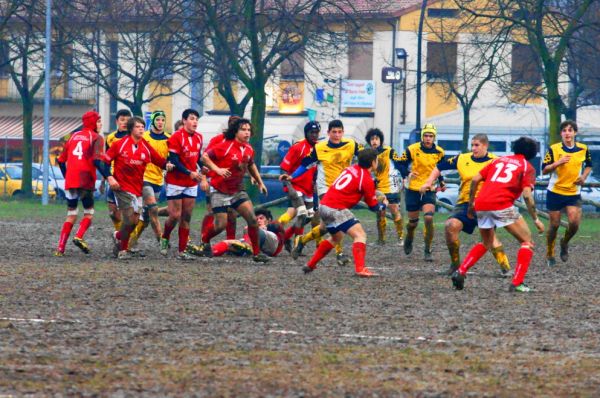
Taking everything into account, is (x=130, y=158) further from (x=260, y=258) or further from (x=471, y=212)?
(x=471, y=212)

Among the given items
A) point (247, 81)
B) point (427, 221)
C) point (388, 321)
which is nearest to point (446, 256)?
point (427, 221)

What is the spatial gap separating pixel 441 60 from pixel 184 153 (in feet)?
128

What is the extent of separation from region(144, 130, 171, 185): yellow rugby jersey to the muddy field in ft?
8.06

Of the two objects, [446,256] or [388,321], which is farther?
[446,256]

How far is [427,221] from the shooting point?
18.2 meters

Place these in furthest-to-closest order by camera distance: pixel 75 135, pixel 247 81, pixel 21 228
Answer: pixel 247 81 → pixel 21 228 → pixel 75 135

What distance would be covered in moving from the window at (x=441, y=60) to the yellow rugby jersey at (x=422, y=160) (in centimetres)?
3326

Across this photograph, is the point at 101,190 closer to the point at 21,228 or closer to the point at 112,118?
the point at 21,228

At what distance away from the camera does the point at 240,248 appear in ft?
58.8

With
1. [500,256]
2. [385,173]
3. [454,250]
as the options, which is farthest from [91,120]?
[385,173]

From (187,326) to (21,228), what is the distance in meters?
15.9

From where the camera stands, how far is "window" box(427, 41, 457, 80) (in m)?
52.6

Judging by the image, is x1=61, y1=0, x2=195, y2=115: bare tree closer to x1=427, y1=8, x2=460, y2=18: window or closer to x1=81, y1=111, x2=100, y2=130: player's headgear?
x1=427, y1=8, x2=460, y2=18: window

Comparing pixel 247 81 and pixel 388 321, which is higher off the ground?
pixel 247 81
